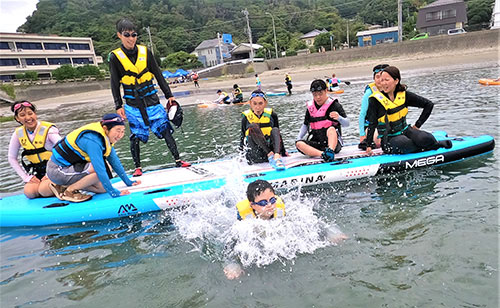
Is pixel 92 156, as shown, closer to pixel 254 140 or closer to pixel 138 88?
pixel 138 88

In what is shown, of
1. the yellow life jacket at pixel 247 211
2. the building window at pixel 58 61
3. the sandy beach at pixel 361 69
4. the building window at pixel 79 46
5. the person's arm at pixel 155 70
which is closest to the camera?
the yellow life jacket at pixel 247 211

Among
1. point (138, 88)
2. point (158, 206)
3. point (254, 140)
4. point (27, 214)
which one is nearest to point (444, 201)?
point (254, 140)

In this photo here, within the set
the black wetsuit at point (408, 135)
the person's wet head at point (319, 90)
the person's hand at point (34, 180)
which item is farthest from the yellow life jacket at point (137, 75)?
the black wetsuit at point (408, 135)

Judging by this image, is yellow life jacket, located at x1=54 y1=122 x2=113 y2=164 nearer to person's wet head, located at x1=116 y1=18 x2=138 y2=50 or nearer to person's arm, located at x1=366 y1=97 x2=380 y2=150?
person's wet head, located at x1=116 y1=18 x2=138 y2=50

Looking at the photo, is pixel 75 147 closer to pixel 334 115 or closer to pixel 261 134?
pixel 261 134

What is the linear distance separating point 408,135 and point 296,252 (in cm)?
367

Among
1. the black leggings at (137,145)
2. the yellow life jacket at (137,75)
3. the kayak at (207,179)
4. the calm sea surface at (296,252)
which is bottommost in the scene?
the calm sea surface at (296,252)

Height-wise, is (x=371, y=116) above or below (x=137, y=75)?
below

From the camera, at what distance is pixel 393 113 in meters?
5.93

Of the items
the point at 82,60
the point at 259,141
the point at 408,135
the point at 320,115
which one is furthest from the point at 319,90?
the point at 82,60

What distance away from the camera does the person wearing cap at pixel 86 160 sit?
4.77 meters

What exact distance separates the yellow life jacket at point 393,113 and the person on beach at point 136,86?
3953 mm

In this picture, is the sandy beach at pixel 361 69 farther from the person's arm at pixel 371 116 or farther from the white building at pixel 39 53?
the white building at pixel 39 53

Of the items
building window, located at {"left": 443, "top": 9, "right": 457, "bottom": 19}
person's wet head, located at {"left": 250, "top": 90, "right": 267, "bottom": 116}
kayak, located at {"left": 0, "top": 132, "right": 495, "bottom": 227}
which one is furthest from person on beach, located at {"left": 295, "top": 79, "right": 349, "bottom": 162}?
building window, located at {"left": 443, "top": 9, "right": 457, "bottom": 19}
